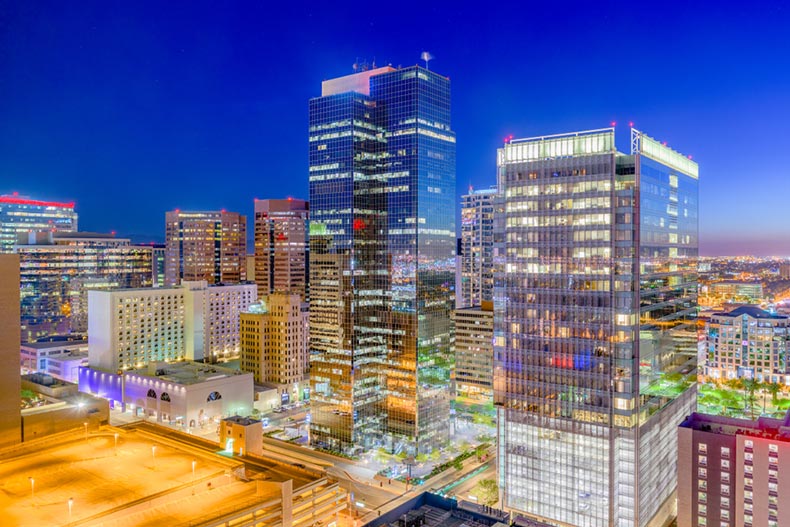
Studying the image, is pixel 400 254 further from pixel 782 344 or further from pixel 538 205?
pixel 782 344

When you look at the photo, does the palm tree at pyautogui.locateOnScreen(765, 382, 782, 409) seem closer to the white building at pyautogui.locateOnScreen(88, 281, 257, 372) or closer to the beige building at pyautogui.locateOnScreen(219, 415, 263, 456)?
the beige building at pyautogui.locateOnScreen(219, 415, 263, 456)

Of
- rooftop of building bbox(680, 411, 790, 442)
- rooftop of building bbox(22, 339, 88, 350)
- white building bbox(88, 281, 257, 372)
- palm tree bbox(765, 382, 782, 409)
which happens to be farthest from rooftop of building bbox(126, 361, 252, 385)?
palm tree bbox(765, 382, 782, 409)

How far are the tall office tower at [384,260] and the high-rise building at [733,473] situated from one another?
43782mm

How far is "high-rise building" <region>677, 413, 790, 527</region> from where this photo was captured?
62.0 m

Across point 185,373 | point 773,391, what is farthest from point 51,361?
point 773,391

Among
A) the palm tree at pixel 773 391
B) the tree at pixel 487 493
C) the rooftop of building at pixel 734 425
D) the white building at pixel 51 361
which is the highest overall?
the rooftop of building at pixel 734 425

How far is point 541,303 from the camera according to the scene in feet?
256

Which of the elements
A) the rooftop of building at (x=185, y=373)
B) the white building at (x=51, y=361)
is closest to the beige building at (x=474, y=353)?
the rooftop of building at (x=185, y=373)

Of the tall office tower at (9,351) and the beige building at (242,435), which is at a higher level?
the tall office tower at (9,351)

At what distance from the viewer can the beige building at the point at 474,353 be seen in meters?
138

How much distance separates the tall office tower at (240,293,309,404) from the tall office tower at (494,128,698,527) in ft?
232

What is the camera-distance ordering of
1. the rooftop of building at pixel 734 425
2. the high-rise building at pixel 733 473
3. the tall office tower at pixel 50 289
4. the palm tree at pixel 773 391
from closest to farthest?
1. the high-rise building at pixel 733 473
2. the rooftop of building at pixel 734 425
3. the palm tree at pixel 773 391
4. the tall office tower at pixel 50 289

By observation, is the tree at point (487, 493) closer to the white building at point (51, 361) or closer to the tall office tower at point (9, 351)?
the tall office tower at point (9, 351)

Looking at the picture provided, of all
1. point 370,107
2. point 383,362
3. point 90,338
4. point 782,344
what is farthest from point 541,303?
point 90,338
